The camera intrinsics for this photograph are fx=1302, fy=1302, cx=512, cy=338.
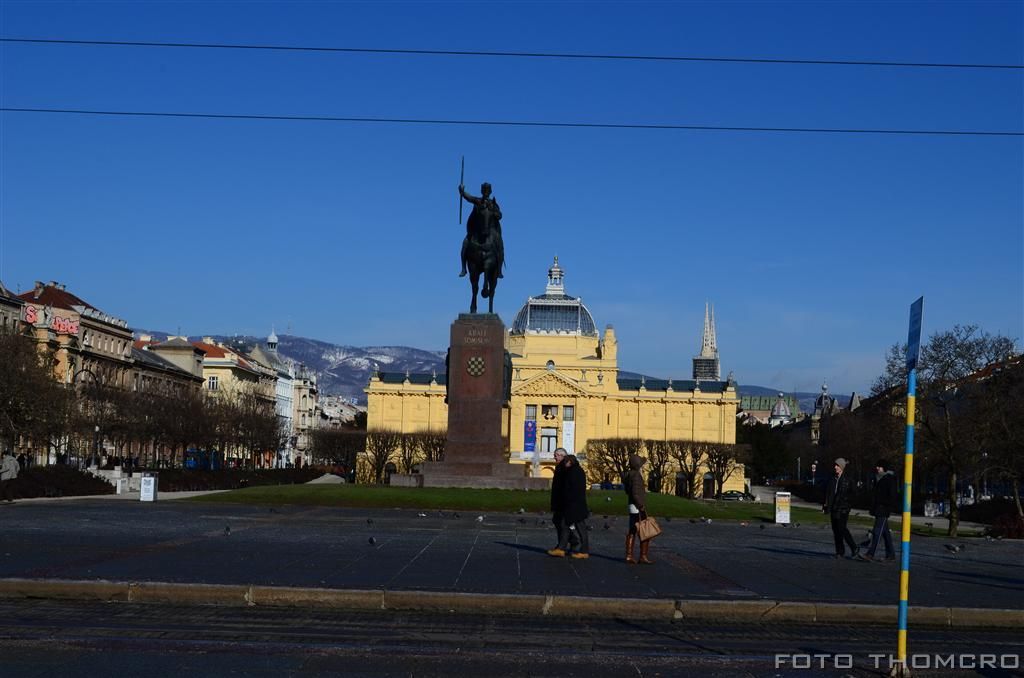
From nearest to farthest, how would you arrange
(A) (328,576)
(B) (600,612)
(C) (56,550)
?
(B) (600,612) < (A) (328,576) < (C) (56,550)

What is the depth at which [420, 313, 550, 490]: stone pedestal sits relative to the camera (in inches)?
1607

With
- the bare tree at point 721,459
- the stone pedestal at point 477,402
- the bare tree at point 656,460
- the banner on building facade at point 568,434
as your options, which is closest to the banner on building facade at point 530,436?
the banner on building facade at point 568,434

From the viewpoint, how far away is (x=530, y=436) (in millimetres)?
148500

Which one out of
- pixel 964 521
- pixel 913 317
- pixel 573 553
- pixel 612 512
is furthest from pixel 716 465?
pixel 913 317

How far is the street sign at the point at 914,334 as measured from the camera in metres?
11.9

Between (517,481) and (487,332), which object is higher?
(487,332)

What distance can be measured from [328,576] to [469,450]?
915 inches

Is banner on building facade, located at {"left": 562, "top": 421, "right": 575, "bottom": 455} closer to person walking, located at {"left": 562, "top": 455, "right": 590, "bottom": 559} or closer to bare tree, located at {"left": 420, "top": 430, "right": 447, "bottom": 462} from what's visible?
bare tree, located at {"left": 420, "top": 430, "right": 447, "bottom": 462}

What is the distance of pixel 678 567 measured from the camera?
70.8ft

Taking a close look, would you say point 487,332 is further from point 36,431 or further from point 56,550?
point 36,431

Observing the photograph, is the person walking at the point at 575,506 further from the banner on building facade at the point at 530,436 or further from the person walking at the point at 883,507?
the banner on building facade at the point at 530,436

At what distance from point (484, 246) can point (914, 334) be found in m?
30.8

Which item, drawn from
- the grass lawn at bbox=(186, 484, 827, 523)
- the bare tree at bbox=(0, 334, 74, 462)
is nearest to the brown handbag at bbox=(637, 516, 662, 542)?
the grass lawn at bbox=(186, 484, 827, 523)

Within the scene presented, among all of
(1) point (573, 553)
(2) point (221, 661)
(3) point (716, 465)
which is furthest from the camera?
(3) point (716, 465)
